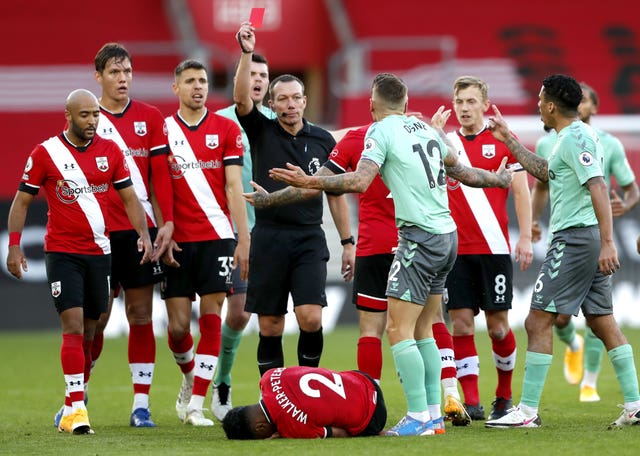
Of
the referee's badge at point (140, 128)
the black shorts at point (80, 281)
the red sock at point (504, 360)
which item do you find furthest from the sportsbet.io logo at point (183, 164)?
the red sock at point (504, 360)

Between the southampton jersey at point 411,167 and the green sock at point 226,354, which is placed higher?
the southampton jersey at point 411,167

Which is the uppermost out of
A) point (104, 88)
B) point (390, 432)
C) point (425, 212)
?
point (104, 88)

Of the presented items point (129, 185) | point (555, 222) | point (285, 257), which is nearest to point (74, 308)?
point (129, 185)

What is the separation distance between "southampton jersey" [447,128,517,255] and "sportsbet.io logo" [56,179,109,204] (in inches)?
113

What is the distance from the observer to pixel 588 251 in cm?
831

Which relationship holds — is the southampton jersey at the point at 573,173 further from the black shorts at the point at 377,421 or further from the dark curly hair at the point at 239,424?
the dark curly hair at the point at 239,424

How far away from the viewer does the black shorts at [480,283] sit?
967cm

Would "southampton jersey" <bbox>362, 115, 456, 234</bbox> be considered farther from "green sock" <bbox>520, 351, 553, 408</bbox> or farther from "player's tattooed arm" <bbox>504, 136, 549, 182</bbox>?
"green sock" <bbox>520, 351, 553, 408</bbox>

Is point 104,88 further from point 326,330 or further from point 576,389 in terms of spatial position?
point 326,330

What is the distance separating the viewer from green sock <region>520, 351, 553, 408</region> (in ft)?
27.1

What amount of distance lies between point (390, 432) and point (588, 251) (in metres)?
1.81

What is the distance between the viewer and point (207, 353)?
31.1 feet

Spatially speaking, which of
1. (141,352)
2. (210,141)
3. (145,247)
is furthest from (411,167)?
(141,352)

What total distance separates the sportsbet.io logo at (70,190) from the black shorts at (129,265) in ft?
2.33
